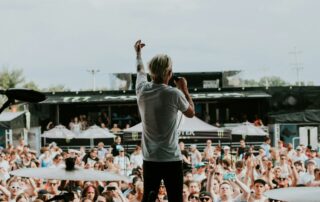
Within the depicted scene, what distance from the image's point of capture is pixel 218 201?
814 cm

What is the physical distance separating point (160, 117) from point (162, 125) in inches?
1.9

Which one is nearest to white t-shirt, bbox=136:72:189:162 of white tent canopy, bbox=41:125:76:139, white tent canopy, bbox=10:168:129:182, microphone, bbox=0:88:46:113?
white tent canopy, bbox=10:168:129:182

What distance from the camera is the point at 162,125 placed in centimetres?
344

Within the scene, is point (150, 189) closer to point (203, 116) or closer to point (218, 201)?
point (218, 201)

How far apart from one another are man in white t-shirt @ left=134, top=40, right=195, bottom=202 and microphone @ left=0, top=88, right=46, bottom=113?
1.26m

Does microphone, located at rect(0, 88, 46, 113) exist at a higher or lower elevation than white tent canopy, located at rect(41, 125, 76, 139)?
higher

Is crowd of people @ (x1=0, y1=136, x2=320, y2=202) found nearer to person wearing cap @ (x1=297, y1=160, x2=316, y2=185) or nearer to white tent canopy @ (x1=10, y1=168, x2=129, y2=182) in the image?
person wearing cap @ (x1=297, y1=160, x2=316, y2=185)

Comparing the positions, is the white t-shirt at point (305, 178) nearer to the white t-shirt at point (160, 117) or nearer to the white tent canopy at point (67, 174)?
the white tent canopy at point (67, 174)

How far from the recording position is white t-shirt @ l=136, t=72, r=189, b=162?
3.42 meters

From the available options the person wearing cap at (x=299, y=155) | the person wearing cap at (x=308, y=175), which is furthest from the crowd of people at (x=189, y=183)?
the person wearing cap at (x=299, y=155)

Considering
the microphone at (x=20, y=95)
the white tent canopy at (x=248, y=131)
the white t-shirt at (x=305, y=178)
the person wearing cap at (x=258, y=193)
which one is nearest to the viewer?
the microphone at (x=20, y=95)

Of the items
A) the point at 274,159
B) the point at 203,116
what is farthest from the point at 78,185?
the point at 203,116

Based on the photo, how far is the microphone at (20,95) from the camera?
2182 mm

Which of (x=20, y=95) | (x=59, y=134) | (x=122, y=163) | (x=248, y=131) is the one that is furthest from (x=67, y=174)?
(x=59, y=134)
